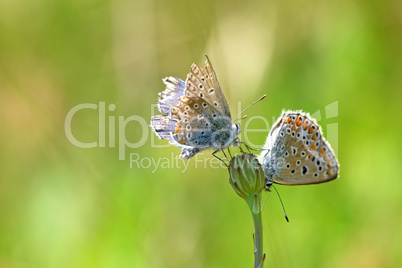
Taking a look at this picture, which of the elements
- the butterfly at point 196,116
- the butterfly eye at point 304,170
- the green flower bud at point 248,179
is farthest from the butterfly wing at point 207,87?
A: the butterfly eye at point 304,170

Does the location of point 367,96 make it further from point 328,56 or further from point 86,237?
point 86,237

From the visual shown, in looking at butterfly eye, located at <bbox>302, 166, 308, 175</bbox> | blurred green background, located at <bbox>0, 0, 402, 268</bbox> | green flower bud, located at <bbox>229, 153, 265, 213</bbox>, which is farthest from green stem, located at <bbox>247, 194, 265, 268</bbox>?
blurred green background, located at <bbox>0, 0, 402, 268</bbox>

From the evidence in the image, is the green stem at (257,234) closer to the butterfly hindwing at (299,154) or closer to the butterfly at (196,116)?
the butterfly hindwing at (299,154)

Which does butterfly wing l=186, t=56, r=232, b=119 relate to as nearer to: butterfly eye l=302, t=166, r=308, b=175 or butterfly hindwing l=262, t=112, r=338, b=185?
butterfly hindwing l=262, t=112, r=338, b=185

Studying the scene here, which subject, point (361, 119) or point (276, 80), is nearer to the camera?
point (361, 119)

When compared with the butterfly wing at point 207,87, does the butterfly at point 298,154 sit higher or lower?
lower

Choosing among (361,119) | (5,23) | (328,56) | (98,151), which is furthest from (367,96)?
(5,23)
